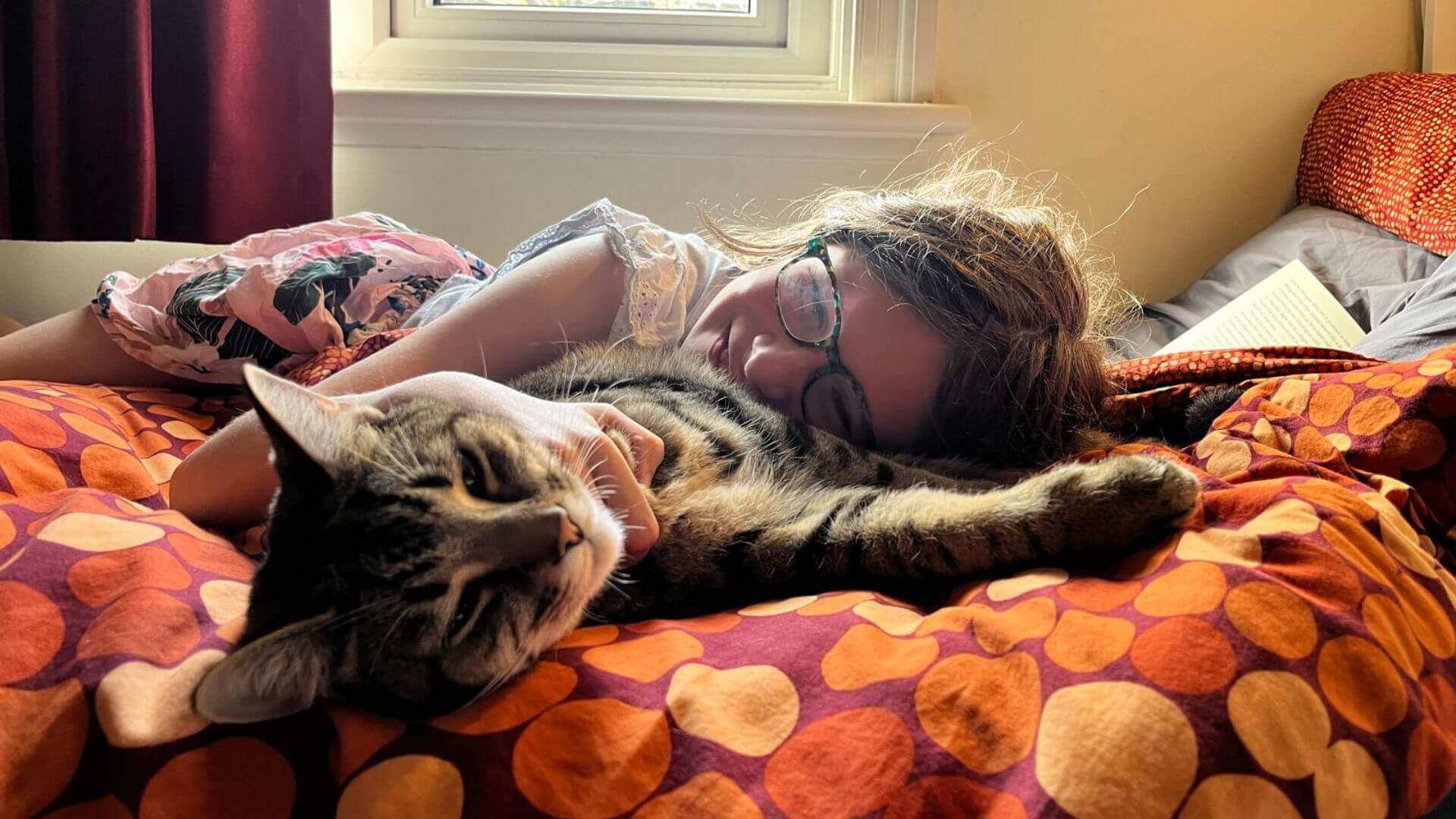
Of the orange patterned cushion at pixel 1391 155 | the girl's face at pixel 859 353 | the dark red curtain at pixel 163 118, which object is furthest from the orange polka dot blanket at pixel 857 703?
the dark red curtain at pixel 163 118

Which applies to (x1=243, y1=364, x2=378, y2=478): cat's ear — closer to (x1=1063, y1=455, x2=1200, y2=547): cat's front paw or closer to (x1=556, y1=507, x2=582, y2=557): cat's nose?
(x1=556, y1=507, x2=582, y2=557): cat's nose

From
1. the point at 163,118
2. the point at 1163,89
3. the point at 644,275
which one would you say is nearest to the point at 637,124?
the point at 644,275

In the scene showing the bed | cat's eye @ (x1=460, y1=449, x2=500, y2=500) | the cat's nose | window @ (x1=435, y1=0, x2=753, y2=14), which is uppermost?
window @ (x1=435, y1=0, x2=753, y2=14)

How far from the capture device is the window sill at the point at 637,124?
1.85 meters

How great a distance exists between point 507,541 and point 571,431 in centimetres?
17

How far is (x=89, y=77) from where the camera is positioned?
5.32 ft

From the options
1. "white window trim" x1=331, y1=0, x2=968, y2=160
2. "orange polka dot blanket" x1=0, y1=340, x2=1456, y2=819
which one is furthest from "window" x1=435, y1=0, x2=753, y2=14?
"orange polka dot blanket" x1=0, y1=340, x2=1456, y2=819

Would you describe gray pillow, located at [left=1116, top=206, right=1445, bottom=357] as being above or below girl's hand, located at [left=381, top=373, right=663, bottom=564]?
above

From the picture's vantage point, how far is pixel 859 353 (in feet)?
3.56

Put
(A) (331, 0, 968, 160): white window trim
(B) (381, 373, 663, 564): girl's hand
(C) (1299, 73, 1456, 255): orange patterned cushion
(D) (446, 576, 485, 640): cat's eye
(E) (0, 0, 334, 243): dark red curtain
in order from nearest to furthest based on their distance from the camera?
(D) (446, 576, 485, 640): cat's eye
(B) (381, 373, 663, 564): girl's hand
(C) (1299, 73, 1456, 255): orange patterned cushion
(E) (0, 0, 334, 243): dark red curtain
(A) (331, 0, 968, 160): white window trim

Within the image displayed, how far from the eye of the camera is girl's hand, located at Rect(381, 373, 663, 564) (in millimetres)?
759

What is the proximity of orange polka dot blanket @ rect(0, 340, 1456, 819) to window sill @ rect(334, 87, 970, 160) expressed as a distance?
4.44ft

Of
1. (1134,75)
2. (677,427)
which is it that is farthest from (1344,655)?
(1134,75)

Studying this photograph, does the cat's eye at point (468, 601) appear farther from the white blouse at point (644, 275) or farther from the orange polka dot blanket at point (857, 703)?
the white blouse at point (644, 275)
